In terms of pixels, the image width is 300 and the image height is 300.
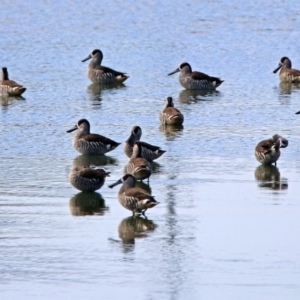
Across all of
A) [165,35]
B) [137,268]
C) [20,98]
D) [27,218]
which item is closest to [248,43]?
[165,35]

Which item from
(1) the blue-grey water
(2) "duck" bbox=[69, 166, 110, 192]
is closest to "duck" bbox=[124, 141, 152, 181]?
(1) the blue-grey water

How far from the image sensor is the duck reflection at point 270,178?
44.1 ft

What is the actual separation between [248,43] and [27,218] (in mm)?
14495

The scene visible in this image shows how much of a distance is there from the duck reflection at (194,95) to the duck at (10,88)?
306 cm

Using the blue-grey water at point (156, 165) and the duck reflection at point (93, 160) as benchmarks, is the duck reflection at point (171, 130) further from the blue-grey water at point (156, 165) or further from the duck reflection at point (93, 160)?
the duck reflection at point (93, 160)

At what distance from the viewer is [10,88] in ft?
65.9

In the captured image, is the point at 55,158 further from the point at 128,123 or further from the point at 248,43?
the point at 248,43

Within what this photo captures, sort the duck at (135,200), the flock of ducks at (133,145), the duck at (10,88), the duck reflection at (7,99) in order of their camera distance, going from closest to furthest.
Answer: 1. the duck at (135,200)
2. the flock of ducks at (133,145)
3. the duck reflection at (7,99)
4. the duck at (10,88)

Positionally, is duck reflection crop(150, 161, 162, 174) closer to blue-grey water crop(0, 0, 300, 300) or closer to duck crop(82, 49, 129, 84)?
blue-grey water crop(0, 0, 300, 300)

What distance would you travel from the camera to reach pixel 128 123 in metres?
17.5

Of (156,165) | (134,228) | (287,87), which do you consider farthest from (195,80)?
(134,228)

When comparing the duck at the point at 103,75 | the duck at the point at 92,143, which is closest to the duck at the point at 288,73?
the duck at the point at 103,75

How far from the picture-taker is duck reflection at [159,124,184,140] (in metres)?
16.8

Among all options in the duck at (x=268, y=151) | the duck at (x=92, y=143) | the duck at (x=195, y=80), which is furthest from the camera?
the duck at (x=195, y=80)
